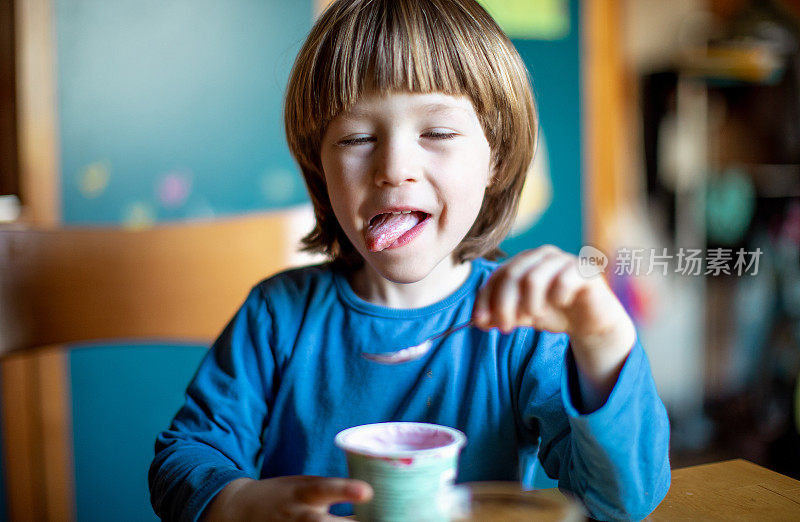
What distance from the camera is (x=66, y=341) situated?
2.98 ft

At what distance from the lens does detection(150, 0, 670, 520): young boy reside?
1.83ft

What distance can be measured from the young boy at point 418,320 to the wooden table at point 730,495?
1.2 inches

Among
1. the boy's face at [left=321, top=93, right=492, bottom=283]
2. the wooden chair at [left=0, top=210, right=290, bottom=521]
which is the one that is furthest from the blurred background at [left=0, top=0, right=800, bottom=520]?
the boy's face at [left=321, top=93, right=492, bottom=283]

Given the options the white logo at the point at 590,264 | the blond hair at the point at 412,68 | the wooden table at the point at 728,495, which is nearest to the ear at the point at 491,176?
the blond hair at the point at 412,68

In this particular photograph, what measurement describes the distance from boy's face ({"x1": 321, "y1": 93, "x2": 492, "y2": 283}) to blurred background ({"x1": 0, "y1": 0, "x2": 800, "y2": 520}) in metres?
0.33

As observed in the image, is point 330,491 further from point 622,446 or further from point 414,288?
point 414,288

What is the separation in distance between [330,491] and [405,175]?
30cm

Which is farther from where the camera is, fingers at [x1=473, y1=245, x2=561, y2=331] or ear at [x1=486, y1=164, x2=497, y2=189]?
ear at [x1=486, y1=164, x2=497, y2=189]

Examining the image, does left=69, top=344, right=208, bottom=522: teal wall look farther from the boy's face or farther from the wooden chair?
the boy's face

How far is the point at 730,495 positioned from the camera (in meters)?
0.59

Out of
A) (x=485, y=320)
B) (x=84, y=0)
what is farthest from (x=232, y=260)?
(x=84, y=0)

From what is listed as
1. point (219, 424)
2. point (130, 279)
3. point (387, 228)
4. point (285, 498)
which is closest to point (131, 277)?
point (130, 279)

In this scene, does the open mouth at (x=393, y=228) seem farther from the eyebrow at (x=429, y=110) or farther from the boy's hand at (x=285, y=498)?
the boy's hand at (x=285, y=498)

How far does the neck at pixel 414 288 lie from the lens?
80 cm
